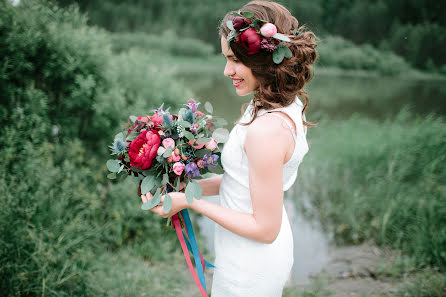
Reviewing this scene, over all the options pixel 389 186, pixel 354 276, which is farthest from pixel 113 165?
pixel 389 186

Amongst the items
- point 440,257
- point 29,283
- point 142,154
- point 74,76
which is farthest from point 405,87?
point 29,283

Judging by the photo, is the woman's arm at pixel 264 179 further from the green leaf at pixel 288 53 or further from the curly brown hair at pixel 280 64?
the green leaf at pixel 288 53

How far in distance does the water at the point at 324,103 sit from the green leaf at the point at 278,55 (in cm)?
294

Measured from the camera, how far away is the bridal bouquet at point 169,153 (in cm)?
133

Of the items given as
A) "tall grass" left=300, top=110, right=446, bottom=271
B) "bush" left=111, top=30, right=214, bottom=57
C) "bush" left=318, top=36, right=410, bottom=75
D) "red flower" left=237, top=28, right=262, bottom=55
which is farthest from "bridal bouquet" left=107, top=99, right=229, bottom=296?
"bush" left=111, top=30, right=214, bottom=57

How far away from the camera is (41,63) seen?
126 inches

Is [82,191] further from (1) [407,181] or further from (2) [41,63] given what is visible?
(1) [407,181]

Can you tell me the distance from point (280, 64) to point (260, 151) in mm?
390

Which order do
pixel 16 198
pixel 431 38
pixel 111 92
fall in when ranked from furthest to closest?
1. pixel 431 38
2. pixel 111 92
3. pixel 16 198

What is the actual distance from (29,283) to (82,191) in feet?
3.35

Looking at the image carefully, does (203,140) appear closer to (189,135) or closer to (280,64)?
(189,135)

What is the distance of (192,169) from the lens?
1349 mm

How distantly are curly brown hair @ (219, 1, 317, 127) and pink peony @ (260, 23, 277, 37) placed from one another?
0.25 feet

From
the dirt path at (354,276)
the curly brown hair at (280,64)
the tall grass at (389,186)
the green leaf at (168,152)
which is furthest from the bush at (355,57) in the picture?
the green leaf at (168,152)
